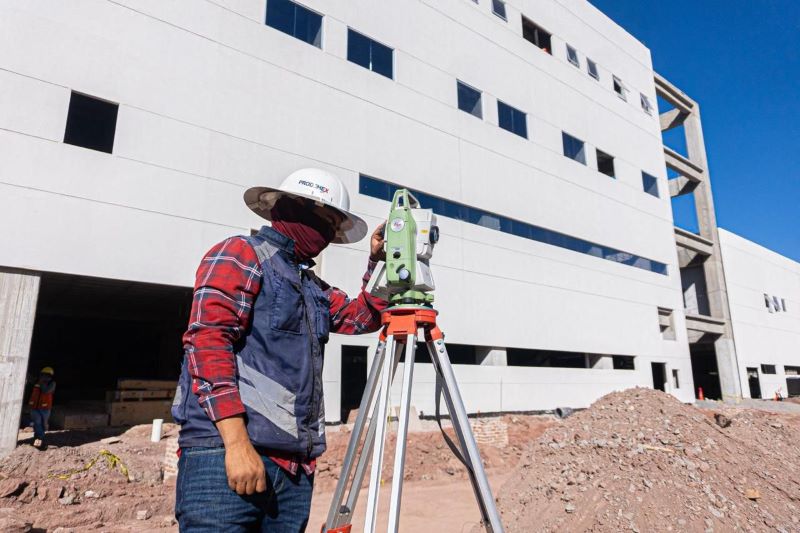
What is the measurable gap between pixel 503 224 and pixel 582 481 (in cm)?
891

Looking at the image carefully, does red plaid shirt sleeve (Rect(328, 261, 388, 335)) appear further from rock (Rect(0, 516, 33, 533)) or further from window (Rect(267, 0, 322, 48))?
window (Rect(267, 0, 322, 48))

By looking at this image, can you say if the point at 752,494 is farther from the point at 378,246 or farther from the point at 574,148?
the point at 574,148

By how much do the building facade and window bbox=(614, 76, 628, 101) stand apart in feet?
0.26

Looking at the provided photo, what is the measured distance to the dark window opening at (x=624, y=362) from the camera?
625 inches

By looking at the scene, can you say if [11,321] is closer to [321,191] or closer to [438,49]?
[321,191]

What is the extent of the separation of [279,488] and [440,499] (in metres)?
6.09

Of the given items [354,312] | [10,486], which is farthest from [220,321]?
[10,486]

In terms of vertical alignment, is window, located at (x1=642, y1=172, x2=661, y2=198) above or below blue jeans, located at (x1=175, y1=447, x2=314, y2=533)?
above

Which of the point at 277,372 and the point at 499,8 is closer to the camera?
the point at 277,372

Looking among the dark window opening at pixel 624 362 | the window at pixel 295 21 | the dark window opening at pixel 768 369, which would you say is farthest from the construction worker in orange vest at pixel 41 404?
the dark window opening at pixel 768 369

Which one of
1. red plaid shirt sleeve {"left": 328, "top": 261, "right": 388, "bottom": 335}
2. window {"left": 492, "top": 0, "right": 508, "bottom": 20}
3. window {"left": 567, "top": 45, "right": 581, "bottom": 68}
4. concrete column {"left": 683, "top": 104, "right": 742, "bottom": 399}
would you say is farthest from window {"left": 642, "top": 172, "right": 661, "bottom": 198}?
red plaid shirt sleeve {"left": 328, "top": 261, "right": 388, "bottom": 335}

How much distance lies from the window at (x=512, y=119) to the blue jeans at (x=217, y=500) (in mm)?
13329

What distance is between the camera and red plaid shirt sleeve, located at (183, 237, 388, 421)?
1418 millimetres

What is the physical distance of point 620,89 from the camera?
743 inches
